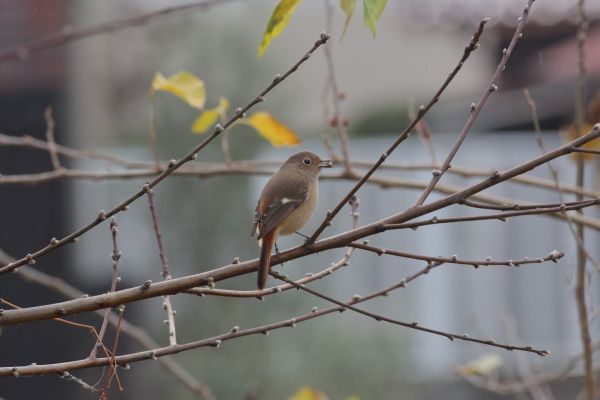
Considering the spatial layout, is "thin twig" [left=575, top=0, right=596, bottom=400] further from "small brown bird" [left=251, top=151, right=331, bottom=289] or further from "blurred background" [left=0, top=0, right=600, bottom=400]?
"blurred background" [left=0, top=0, right=600, bottom=400]

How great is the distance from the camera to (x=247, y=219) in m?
7.41

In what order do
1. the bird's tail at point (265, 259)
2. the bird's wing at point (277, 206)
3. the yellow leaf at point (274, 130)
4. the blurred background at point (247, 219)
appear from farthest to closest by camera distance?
the blurred background at point (247, 219)
the bird's wing at point (277, 206)
the yellow leaf at point (274, 130)
the bird's tail at point (265, 259)

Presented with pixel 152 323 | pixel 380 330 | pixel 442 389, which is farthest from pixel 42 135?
pixel 442 389

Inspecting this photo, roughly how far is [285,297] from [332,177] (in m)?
4.45

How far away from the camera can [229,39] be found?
7.73 meters

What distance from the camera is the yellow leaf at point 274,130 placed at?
6.09 ft

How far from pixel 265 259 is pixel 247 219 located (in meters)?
5.92

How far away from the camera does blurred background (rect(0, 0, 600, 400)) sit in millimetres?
6090

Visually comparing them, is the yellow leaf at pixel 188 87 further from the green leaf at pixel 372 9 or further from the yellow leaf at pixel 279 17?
the green leaf at pixel 372 9

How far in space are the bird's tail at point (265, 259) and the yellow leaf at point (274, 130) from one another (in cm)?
20

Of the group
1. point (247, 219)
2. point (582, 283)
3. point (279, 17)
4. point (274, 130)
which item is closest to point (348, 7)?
point (279, 17)

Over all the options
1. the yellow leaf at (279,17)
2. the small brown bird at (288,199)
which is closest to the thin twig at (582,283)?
the small brown bird at (288,199)

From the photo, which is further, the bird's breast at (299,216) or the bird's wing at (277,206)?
the bird's breast at (299,216)

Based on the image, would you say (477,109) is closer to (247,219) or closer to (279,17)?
(279,17)
